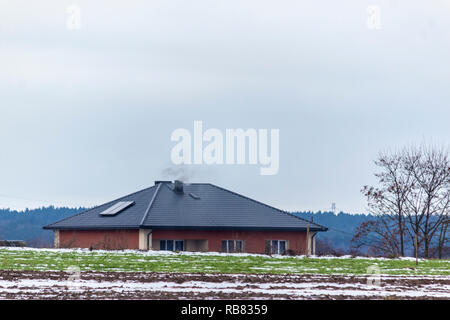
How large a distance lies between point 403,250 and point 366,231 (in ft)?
8.77

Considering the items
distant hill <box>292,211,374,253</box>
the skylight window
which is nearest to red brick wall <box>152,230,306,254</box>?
the skylight window

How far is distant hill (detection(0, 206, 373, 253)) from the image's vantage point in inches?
4414

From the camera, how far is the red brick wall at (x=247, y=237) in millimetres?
57219

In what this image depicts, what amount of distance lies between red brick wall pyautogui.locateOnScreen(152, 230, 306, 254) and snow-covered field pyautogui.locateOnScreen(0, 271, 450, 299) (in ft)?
99.5

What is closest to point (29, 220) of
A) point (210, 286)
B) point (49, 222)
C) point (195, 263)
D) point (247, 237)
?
point (49, 222)

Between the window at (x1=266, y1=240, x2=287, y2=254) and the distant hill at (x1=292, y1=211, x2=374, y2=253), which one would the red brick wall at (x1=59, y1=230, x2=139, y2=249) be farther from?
the distant hill at (x1=292, y1=211, x2=374, y2=253)

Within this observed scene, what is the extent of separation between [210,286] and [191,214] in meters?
37.1

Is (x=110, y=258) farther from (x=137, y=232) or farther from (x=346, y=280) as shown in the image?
(x=137, y=232)

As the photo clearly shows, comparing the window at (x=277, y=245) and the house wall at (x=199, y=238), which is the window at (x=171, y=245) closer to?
the house wall at (x=199, y=238)

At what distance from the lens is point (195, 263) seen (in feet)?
109

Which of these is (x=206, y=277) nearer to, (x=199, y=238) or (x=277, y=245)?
(x=199, y=238)

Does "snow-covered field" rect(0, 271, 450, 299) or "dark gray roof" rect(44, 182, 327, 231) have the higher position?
"dark gray roof" rect(44, 182, 327, 231)
